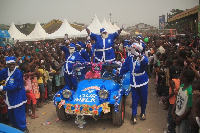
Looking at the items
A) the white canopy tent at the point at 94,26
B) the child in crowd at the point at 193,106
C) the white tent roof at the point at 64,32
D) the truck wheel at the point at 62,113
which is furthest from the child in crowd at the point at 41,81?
the white canopy tent at the point at 94,26

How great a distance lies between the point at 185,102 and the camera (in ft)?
11.0

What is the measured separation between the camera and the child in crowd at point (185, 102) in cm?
A: 332

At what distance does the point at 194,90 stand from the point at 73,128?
332cm

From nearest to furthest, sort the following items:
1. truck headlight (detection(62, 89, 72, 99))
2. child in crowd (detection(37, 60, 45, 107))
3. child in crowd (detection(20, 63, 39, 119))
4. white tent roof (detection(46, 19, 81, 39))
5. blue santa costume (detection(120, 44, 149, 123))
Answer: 1. truck headlight (detection(62, 89, 72, 99))
2. blue santa costume (detection(120, 44, 149, 123))
3. child in crowd (detection(20, 63, 39, 119))
4. child in crowd (detection(37, 60, 45, 107))
5. white tent roof (detection(46, 19, 81, 39))

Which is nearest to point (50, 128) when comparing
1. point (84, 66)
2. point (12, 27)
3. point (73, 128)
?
point (73, 128)

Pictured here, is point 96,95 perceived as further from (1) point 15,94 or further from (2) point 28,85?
(2) point 28,85

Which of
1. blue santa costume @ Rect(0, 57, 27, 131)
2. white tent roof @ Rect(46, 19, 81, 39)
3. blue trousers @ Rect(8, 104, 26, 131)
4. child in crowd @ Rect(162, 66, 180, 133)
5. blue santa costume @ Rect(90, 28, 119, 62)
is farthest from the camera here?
white tent roof @ Rect(46, 19, 81, 39)

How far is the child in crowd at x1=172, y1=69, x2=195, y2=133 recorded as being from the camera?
131 inches

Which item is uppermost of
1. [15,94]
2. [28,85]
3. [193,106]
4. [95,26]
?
[95,26]

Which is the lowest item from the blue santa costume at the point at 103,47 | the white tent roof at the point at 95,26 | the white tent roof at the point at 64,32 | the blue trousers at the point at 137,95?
the blue trousers at the point at 137,95

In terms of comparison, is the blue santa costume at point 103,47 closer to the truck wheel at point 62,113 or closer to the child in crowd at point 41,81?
the child in crowd at point 41,81

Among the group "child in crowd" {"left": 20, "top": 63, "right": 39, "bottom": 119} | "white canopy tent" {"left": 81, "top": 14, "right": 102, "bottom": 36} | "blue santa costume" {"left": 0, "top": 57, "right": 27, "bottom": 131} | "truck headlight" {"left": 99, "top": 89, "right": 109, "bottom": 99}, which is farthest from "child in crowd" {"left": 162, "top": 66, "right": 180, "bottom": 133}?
"white canopy tent" {"left": 81, "top": 14, "right": 102, "bottom": 36}

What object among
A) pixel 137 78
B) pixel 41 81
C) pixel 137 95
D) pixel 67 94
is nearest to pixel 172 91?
pixel 137 78

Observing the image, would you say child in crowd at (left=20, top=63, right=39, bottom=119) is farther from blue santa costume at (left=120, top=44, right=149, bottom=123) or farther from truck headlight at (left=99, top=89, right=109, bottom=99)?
blue santa costume at (left=120, top=44, right=149, bottom=123)
